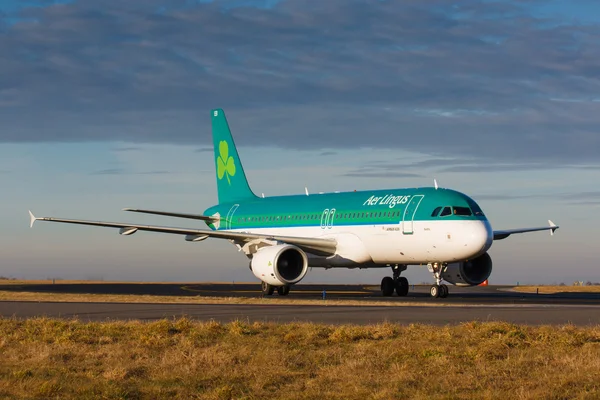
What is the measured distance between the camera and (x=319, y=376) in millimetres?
12688

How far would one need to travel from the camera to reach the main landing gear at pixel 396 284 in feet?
132

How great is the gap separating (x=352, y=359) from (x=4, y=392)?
5.26m

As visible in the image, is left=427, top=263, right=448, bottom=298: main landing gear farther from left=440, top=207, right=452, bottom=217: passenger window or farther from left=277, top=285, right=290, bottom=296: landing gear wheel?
left=277, top=285, right=290, bottom=296: landing gear wheel

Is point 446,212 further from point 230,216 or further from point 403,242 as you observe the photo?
point 230,216

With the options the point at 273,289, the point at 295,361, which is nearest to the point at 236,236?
the point at 273,289

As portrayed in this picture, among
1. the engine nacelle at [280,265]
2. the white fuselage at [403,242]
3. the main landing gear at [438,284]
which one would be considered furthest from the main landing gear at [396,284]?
the engine nacelle at [280,265]

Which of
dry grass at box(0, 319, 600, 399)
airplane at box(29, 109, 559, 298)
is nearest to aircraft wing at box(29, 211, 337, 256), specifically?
airplane at box(29, 109, 559, 298)

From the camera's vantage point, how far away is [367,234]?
38.2 m

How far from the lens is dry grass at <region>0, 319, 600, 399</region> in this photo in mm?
11562

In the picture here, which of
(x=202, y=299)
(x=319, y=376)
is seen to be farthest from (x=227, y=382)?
(x=202, y=299)

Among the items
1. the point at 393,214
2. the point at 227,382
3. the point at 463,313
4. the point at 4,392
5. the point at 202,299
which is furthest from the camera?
the point at 393,214

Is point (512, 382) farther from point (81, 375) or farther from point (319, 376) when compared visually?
point (81, 375)

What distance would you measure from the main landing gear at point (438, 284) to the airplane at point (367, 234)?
40mm

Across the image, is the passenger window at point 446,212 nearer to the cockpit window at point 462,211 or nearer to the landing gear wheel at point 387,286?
the cockpit window at point 462,211
